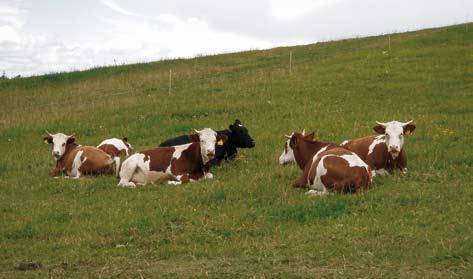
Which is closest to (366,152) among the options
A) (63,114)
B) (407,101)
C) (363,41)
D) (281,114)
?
(281,114)

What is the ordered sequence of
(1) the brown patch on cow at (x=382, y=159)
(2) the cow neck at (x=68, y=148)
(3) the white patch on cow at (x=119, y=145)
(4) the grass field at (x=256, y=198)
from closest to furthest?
(4) the grass field at (x=256, y=198) < (1) the brown patch on cow at (x=382, y=159) < (2) the cow neck at (x=68, y=148) < (3) the white patch on cow at (x=119, y=145)

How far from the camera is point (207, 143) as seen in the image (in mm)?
15961

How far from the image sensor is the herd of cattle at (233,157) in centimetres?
1317

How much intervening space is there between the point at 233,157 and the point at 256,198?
535cm

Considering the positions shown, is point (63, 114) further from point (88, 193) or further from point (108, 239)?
point (108, 239)

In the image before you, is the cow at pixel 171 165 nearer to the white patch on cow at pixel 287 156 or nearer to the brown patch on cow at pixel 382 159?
the white patch on cow at pixel 287 156

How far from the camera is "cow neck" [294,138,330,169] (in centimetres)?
1530

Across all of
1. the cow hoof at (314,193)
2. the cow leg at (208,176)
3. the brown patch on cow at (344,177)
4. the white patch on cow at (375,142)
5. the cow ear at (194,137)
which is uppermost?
the cow ear at (194,137)

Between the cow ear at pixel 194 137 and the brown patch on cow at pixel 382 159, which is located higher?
the cow ear at pixel 194 137

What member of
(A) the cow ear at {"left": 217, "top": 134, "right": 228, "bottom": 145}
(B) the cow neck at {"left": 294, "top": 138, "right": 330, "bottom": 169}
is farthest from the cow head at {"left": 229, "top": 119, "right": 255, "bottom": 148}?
(B) the cow neck at {"left": 294, "top": 138, "right": 330, "bottom": 169}

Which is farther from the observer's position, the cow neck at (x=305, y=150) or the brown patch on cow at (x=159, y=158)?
the brown patch on cow at (x=159, y=158)

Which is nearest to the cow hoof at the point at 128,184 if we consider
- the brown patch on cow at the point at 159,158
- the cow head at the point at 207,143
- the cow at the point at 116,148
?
the brown patch on cow at the point at 159,158

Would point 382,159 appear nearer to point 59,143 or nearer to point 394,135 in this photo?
point 394,135

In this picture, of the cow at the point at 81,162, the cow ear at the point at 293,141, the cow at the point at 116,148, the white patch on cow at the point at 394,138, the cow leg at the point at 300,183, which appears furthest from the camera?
the cow at the point at 116,148
